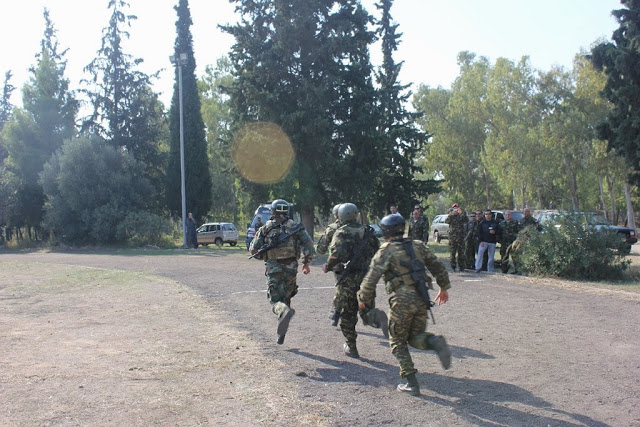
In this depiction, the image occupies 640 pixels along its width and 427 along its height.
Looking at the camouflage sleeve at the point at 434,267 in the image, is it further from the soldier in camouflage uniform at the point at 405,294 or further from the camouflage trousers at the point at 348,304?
the camouflage trousers at the point at 348,304

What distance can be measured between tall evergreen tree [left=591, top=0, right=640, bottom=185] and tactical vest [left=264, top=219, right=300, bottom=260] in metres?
14.4

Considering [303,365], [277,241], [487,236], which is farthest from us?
[487,236]

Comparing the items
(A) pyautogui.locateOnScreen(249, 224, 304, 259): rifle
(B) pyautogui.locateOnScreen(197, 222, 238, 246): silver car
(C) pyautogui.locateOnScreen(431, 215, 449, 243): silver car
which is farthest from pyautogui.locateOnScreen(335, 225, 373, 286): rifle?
(B) pyautogui.locateOnScreen(197, 222, 238, 246): silver car

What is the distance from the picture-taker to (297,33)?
27703 mm

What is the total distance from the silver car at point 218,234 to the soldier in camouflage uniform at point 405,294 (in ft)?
117

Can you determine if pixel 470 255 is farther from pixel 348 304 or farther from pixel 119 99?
pixel 119 99

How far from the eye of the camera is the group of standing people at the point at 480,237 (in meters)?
16.3

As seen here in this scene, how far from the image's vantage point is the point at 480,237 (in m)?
16.3

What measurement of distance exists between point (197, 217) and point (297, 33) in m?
20.3

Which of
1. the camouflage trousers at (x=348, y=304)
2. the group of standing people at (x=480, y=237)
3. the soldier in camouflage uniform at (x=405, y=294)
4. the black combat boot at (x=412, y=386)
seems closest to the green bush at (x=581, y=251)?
the group of standing people at (x=480, y=237)

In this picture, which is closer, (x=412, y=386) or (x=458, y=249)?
(x=412, y=386)

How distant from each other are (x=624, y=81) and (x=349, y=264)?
1556 centimetres

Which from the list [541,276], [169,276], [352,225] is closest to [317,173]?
[169,276]

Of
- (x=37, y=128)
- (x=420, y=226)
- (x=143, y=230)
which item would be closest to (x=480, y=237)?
(x=420, y=226)
